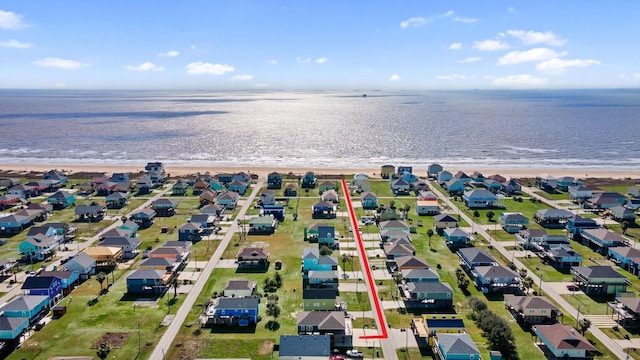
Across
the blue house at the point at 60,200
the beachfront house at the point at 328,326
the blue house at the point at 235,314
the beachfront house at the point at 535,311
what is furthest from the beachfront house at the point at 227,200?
the beachfront house at the point at 535,311

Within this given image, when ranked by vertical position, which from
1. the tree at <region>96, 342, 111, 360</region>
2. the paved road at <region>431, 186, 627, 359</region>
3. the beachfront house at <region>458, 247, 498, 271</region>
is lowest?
the tree at <region>96, 342, 111, 360</region>

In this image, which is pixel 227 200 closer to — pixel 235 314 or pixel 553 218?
pixel 235 314

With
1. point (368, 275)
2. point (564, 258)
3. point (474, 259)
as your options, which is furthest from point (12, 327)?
point (564, 258)

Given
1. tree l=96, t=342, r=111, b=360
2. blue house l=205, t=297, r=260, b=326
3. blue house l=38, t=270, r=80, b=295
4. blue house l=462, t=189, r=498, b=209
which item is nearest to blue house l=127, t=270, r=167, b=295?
blue house l=38, t=270, r=80, b=295

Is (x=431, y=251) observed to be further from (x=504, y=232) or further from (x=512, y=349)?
(x=512, y=349)

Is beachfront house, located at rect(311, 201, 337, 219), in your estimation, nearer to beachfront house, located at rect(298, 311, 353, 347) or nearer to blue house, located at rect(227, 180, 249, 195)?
blue house, located at rect(227, 180, 249, 195)

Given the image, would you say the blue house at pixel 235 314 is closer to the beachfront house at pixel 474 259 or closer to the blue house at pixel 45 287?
the blue house at pixel 45 287

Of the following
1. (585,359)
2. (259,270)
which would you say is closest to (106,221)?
(259,270)
